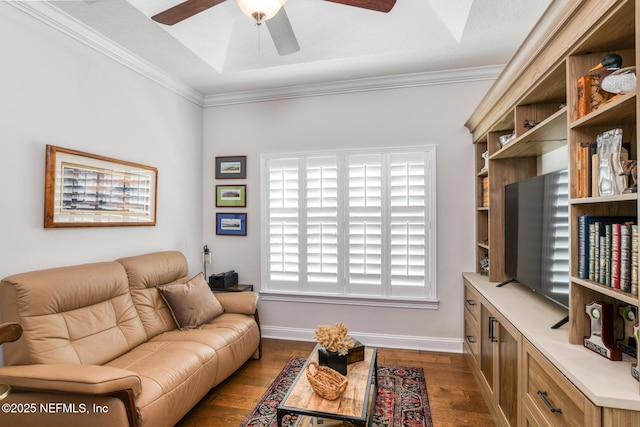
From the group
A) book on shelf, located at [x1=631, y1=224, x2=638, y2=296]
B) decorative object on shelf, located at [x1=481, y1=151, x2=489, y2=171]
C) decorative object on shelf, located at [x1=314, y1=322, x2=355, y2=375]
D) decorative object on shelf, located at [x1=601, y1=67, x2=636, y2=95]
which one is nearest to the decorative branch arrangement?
decorative object on shelf, located at [x1=314, y1=322, x2=355, y2=375]

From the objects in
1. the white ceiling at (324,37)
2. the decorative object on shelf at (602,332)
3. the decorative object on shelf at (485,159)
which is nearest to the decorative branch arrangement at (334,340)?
the decorative object on shelf at (602,332)

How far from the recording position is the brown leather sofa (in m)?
1.61

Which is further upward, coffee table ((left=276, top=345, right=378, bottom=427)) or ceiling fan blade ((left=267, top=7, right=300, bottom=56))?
ceiling fan blade ((left=267, top=7, right=300, bottom=56))

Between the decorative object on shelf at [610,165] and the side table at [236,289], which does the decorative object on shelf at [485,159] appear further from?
the side table at [236,289]

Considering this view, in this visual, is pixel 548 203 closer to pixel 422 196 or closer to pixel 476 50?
pixel 422 196

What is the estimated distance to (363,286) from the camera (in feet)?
11.3

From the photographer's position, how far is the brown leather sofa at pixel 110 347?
161cm

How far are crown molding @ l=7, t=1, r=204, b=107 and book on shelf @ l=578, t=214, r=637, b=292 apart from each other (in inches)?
135

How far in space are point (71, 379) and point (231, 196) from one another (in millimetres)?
2541

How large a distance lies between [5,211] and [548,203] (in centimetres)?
330

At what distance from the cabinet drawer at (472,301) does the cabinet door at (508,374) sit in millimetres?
589

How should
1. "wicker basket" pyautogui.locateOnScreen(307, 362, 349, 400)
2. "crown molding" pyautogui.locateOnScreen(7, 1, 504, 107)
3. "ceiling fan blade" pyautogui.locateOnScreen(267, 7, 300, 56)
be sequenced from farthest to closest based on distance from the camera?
"crown molding" pyautogui.locateOnScreen(7, 1, 504, 107) → "ceiling fan blade" pyautogui.locateOnScreen(267, 7, 300, 56) → "wicker basket" pyautogui.locateOnScreen(307, 362, 349, 400)

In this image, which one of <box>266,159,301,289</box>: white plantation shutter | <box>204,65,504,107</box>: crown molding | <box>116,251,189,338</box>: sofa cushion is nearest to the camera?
<box>116,251,189,338</box>: sofa cushion

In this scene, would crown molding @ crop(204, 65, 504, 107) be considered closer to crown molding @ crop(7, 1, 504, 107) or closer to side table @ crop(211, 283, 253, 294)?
crown molding @ crop(7, 1, 504, 107)
